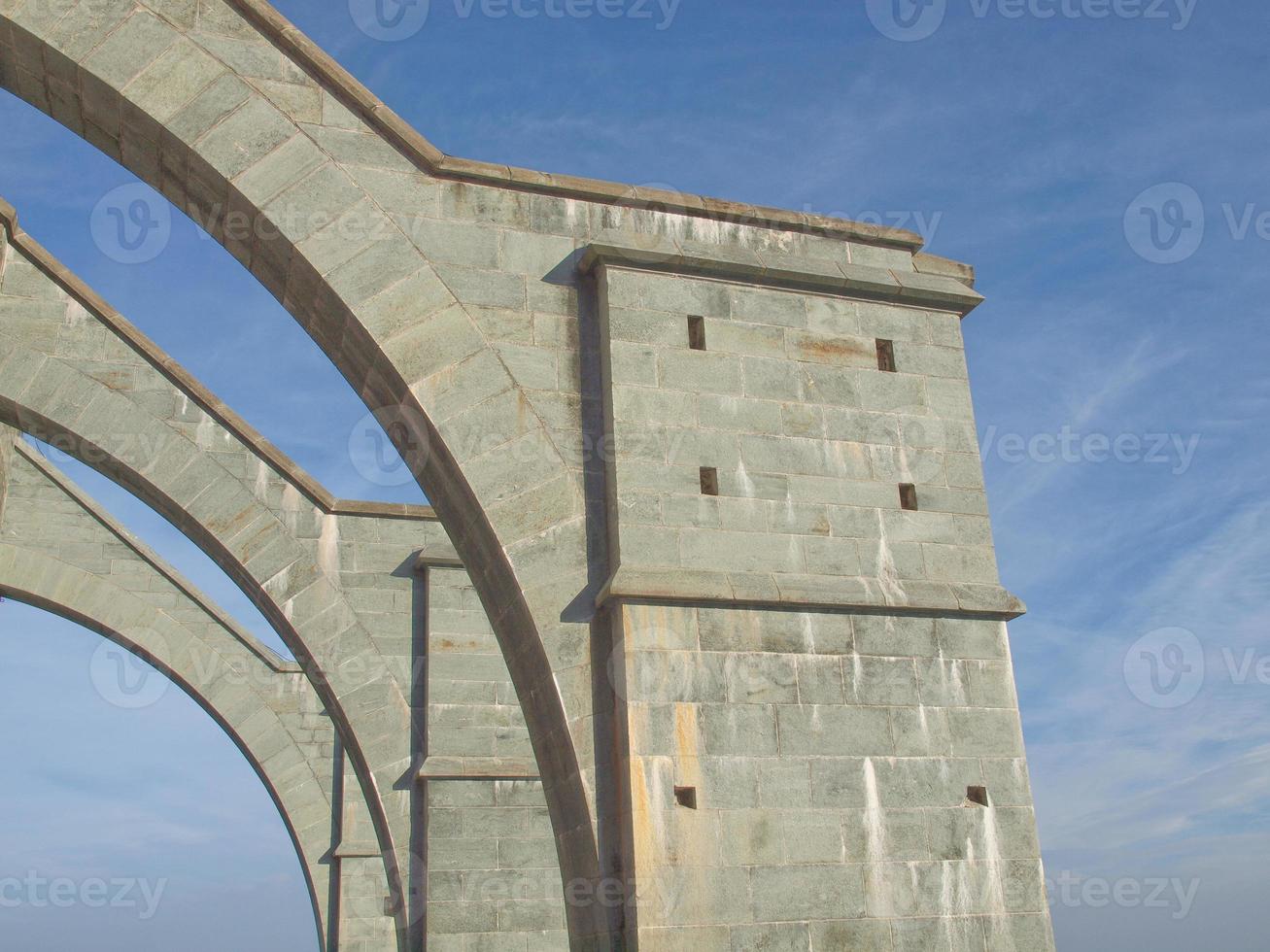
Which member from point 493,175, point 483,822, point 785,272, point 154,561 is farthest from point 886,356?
point 154,561

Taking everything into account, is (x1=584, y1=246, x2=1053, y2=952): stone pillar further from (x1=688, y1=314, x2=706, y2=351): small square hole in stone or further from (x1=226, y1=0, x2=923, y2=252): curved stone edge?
(x1=226, y1=0, x2=923, y2=252): curved stone edge

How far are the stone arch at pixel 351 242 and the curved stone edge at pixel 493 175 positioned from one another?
0.10ft

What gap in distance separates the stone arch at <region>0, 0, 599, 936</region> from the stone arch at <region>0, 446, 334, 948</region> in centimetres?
914

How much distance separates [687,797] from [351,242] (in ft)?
12.1

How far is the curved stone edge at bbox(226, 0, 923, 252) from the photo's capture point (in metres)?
7.56

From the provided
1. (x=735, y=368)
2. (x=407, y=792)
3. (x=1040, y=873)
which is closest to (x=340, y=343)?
(x=735, y=368)

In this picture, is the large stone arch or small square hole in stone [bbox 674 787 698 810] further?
the large stone arch

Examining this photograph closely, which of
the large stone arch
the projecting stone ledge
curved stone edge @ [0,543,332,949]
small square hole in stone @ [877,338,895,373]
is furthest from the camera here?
curved stone edge @ [0,543,332,949]

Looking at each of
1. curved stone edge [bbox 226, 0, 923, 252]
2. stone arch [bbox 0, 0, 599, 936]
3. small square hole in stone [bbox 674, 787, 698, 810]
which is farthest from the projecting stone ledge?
curved stone edge [bbox 226, 0, 923, 252]

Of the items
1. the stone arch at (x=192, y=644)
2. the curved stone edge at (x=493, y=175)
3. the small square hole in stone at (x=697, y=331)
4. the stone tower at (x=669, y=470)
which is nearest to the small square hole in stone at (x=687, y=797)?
the stone tower at (x=669, y=470)

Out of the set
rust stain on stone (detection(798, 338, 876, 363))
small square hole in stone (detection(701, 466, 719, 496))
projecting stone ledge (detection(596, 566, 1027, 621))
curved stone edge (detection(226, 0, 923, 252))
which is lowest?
projecting stone ledge (detection(596, 566, 1027, 621))

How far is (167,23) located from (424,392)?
2.67 meters

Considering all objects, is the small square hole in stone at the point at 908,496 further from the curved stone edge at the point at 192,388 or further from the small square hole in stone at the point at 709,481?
the curved stone edge at the point at 192,388

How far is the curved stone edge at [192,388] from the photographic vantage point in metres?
11.6
